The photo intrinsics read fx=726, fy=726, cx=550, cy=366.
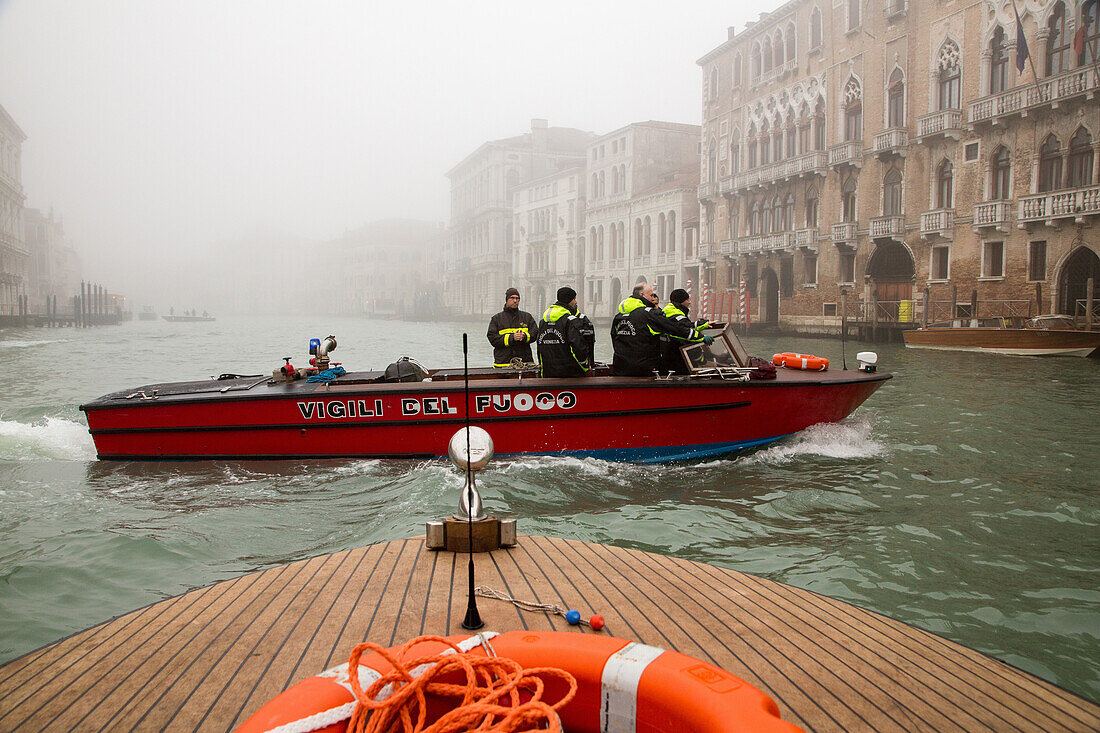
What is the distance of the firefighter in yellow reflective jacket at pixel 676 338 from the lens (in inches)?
311

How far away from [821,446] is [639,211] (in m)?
42.2

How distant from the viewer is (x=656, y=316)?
315 inches

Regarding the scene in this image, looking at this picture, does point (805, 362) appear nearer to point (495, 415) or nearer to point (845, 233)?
point (495, 415)

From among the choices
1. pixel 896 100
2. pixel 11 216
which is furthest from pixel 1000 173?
pixel 11 216

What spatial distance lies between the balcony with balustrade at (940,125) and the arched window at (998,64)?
1.27m

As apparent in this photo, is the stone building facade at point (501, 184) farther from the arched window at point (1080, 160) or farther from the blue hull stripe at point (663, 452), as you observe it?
the blue hull stripe at point (663, 452)

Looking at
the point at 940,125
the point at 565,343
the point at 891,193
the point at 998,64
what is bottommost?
the point at 565,343

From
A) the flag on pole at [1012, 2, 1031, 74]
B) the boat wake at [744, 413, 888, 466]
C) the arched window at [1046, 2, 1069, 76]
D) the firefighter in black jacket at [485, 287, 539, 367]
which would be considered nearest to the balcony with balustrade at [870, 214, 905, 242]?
the flag on pole at [1012, 2, 1031, 74]

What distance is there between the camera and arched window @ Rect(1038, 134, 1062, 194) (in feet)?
73.5

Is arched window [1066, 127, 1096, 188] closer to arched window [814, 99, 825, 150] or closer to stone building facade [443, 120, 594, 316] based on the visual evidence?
arched window [814, 99, 825, 150]

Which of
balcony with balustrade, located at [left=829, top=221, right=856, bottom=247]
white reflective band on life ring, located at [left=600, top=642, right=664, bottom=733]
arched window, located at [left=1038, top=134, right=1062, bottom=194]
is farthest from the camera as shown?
balcony with balustrade, located at [left=829, top=221, right=856, bottom=247]

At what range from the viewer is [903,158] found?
2814cm

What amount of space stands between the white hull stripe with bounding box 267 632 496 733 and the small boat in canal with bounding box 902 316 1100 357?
852 inches

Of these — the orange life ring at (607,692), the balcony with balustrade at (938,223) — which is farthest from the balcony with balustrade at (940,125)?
the orange life ring at (607,692)
